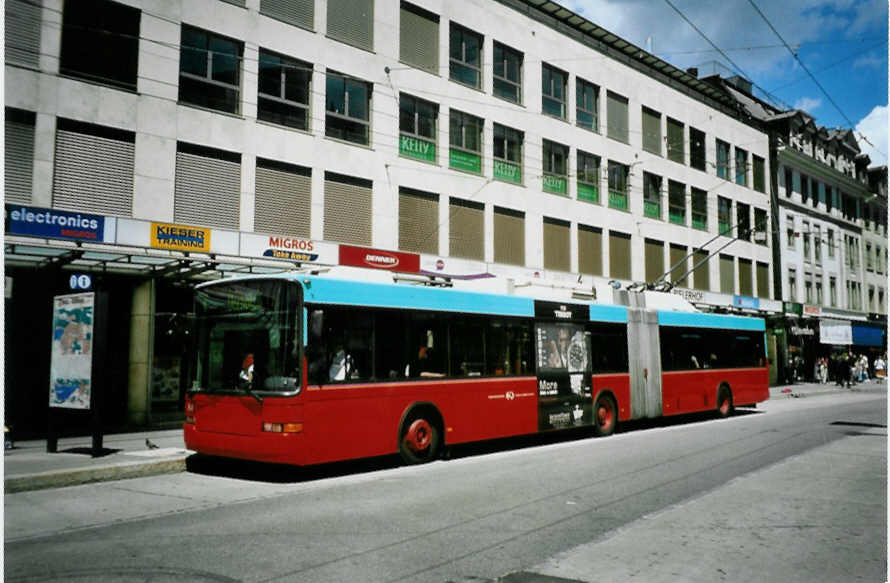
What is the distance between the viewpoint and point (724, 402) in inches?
800

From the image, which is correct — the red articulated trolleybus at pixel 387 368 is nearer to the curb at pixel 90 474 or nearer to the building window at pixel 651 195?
the curb at pixel 90 474

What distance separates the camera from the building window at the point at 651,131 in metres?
34.1

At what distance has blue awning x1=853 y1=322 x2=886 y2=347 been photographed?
5078cm

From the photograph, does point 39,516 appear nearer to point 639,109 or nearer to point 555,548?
point 555,548

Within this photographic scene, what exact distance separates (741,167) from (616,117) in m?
12.9

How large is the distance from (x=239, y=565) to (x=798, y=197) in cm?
4925

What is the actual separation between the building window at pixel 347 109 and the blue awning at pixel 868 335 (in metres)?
41.7

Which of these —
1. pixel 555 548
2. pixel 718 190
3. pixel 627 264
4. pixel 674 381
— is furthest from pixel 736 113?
pixel 555 548

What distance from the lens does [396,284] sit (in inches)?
453

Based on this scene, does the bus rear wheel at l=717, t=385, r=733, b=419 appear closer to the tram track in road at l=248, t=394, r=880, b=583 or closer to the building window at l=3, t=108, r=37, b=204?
the tram track in road at l=248, t=394, r=880, b=583

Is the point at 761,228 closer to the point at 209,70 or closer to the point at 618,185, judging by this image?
the point at 618,185

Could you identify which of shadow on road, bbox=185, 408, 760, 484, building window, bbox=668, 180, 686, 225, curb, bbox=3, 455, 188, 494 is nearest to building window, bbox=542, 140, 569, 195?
building window, bbox=668, 180, 686, 225

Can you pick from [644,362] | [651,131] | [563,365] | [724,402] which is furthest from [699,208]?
[563,365]

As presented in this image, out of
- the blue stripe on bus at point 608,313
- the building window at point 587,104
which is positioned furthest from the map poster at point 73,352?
the building window at point 587,104
